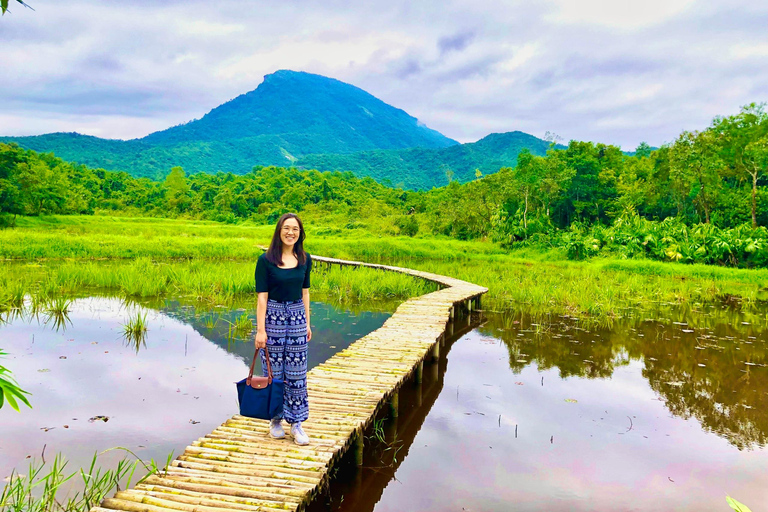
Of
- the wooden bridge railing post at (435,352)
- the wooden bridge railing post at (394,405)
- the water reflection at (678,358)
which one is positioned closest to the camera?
the wooden bridge railing post at (394,405)

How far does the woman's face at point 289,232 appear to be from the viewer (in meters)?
3.31

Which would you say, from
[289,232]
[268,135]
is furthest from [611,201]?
[268,135]

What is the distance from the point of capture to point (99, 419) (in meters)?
4.61

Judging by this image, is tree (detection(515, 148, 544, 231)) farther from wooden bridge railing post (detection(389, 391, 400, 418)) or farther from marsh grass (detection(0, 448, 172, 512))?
marsh grass (detection(0, 448, 172, 512))

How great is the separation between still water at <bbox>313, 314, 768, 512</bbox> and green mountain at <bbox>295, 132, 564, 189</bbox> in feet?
224

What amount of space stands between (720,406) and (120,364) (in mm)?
6492

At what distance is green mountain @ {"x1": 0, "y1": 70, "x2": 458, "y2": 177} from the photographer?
2840 inches

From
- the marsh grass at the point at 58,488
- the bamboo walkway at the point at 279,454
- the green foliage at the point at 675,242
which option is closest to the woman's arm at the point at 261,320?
the bamboo walkway at the point at 279,454

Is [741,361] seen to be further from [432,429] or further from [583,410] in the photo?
[432,429]

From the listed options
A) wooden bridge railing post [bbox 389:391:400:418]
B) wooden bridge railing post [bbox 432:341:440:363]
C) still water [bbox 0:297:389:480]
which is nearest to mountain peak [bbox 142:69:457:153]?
still water [bbox 0:297:389:480]

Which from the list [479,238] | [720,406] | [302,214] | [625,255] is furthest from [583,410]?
[302,214]

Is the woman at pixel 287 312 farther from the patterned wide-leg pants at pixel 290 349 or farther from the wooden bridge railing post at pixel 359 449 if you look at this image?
the wooden bridge railing post at pixel 359 449

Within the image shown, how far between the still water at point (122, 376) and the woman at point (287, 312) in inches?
51.9

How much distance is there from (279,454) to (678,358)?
596cm
